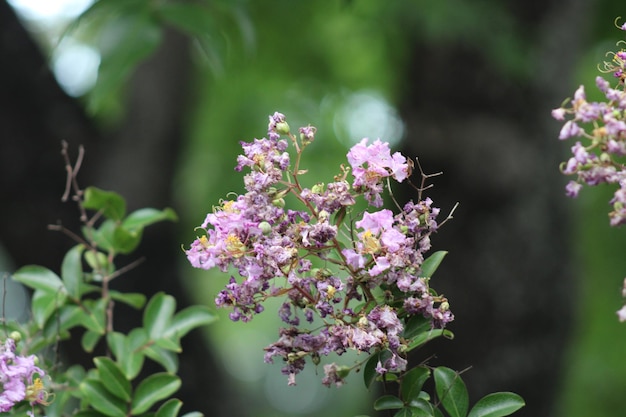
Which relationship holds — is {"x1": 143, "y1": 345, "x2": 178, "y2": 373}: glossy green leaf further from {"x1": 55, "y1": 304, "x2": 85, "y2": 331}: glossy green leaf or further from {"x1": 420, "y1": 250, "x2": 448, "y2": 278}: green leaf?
{"x1": 420, "y1": 250, "x2": 448, "y2": 278}: green leaf

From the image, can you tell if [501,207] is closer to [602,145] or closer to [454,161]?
[454,161]

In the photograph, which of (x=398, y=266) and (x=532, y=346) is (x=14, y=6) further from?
(x=398, y=266)

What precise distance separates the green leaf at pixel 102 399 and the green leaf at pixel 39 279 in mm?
231

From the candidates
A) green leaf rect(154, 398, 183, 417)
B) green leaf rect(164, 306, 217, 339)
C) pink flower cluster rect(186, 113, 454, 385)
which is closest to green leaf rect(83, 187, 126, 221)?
green leaf rect(164, 306, 217, 339)

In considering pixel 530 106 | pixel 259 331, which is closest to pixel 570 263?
pixel 530 106

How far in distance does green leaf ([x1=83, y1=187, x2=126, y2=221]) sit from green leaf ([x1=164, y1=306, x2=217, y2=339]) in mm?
223

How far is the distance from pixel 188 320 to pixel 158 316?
0.05m

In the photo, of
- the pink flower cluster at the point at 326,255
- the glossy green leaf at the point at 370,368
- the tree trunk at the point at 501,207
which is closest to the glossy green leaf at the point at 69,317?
the pink flower cluster at the point at 326,255

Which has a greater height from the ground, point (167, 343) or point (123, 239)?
point (123, 239)

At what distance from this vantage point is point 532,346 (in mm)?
3045

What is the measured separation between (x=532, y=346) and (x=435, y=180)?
751 millimetres

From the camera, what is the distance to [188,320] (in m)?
1.35

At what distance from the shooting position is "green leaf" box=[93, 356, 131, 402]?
1.15 m

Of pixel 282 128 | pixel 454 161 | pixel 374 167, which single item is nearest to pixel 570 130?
pixel 374 167
